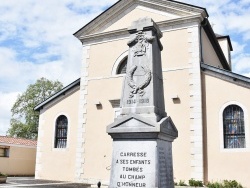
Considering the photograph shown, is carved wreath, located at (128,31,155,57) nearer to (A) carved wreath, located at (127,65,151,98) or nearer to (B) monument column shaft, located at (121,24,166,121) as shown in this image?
(B) monument column shaft, located at (121,24,166,121)

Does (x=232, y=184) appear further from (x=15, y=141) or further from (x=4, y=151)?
(x=15, y=141)

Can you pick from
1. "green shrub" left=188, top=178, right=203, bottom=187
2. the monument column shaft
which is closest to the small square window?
"green shrub" left=188, top=178, right=203, bottom=187

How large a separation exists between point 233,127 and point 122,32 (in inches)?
285

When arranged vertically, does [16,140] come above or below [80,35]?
below

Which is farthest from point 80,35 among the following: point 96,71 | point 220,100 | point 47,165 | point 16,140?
point 16,140

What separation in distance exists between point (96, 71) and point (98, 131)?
3163mm

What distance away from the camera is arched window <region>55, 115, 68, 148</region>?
1654cm

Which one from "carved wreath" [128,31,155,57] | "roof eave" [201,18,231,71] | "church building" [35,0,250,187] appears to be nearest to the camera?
"carved wreath" [128,31,155,57]

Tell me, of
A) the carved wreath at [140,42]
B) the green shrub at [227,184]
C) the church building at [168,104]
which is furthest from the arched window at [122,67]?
the carved wreath at [140,42]

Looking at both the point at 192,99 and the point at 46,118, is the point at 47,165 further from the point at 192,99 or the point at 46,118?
the point at 192,99

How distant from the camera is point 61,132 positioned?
16.7 metres

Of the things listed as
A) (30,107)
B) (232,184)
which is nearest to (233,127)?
(232,184)

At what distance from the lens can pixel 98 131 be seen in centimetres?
1532

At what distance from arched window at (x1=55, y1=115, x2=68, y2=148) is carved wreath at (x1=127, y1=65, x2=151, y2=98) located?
10513mm
